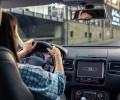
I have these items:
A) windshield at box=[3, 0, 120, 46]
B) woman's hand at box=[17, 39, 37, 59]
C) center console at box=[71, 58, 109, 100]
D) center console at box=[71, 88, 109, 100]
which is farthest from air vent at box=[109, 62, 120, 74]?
windshield at box=[3, 0, 120, 46]

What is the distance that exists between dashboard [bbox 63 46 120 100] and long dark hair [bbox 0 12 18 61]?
2.35 meters

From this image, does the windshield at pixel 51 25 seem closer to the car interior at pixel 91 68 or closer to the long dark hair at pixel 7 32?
the car interior at pixel 91 68

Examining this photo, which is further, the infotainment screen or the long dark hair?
the infotainment screen

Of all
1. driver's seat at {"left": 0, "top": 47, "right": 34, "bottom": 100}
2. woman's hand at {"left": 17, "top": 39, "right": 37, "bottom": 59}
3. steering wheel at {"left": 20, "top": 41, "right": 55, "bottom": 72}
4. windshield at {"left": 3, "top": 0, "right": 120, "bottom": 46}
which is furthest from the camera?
windshield at {"left": 3, "top": 0, "right": 120, "bottom": 46}

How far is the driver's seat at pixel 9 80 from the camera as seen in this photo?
1544 mm

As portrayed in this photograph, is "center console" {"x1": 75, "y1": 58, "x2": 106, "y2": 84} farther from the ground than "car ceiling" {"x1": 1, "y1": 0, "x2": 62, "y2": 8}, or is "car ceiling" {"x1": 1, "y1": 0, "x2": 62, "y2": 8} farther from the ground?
"car ceiling" {"x1": 1, "y1": 0, "x2": 62, "y2": 8}

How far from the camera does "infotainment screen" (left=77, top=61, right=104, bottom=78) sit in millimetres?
3809

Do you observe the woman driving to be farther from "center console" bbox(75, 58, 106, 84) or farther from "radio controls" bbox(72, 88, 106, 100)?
"radio controls" bbox(72, 88, 106, 100)

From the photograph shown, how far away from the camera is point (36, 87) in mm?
1765

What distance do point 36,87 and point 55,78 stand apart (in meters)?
0.22

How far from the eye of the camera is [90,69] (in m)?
3.87

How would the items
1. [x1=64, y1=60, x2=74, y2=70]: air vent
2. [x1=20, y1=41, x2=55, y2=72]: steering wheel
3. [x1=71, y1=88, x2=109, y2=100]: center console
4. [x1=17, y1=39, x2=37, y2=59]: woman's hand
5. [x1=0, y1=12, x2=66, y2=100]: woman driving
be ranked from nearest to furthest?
[x1=0, y1=12, x2=66, y2=100]: woman driving, [x1=20, y1=41, x2=55, y2=72]: steering wheel, [x1=17, y1=39, x2=37, y2=59]: woman's hand, [x1=71, y1=88, x2=109, y2=100]: center console, [x1=64, y1=60, x2=74, y2=70]: air vent

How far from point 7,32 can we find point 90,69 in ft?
7.99

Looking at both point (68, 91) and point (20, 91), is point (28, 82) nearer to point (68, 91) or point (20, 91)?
point (20, 91)
